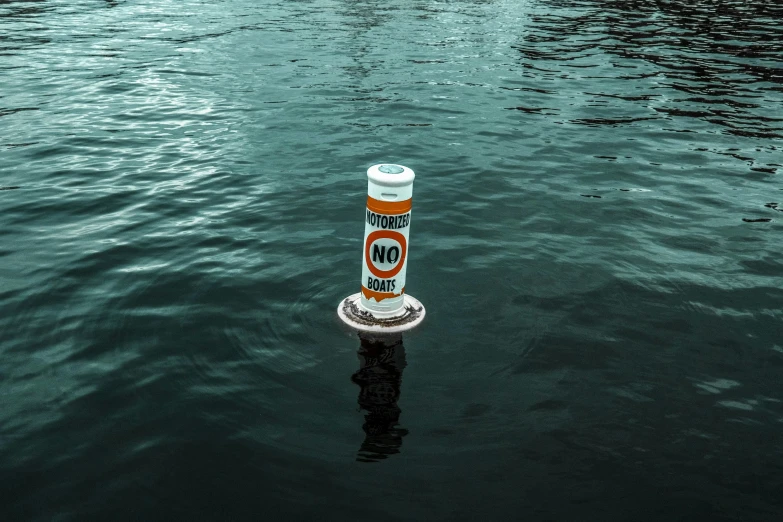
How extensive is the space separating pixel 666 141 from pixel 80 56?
56.2 feet

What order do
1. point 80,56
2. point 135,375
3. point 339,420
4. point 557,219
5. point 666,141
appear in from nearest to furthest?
point 339,420 → point 135,375 → point 557,219 → point 666,141 → point 80,56

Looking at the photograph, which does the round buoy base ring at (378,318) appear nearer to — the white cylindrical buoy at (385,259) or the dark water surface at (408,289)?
the white cylindrical buoy at (385,259)

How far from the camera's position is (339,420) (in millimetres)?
5609

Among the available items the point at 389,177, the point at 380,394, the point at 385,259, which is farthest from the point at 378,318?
the point at 389,177

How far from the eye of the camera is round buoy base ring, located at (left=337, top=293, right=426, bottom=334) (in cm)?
693

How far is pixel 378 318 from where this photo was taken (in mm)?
7059

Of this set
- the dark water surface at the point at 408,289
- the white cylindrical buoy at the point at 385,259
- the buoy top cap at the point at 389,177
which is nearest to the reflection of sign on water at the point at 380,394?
the dark water surface at the point at 408,289

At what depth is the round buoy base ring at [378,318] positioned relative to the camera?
693cm

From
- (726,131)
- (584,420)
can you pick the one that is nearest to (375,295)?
(584,420)

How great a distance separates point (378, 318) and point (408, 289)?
958 millimetres

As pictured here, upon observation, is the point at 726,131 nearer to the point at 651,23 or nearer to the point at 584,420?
the point at 584,420

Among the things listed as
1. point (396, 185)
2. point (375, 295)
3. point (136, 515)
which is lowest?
point (136, 515)

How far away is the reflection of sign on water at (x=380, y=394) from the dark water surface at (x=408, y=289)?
0.09 ft

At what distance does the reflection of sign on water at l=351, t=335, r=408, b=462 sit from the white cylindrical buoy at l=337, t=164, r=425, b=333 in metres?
0.29
